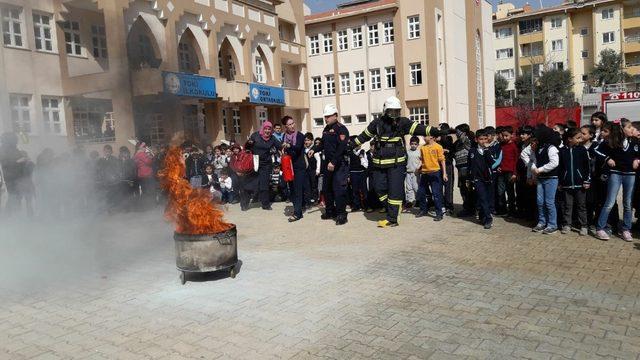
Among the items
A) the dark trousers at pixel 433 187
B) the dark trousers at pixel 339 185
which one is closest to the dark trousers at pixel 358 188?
the dark trousers at pixel 339 185

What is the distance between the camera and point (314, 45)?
41156mm

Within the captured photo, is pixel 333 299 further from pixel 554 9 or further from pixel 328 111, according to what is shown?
pixel 554 9

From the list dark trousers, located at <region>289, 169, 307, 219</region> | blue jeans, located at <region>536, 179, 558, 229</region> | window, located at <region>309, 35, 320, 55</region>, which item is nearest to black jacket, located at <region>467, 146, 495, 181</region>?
blue jeans, located at <region>536, 179, 558, 229</region>

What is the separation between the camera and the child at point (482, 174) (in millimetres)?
8125

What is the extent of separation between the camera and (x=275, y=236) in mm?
8102

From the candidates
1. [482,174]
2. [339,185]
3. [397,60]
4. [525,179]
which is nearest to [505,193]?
[525,179]

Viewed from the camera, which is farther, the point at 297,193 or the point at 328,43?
the point at 328,43

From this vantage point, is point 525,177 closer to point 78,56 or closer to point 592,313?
point 592,313

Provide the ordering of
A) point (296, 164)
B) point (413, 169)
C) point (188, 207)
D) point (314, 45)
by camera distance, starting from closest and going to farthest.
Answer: point (188, 207) < point (296, 164) < point (413, 169) < point (314, 45)

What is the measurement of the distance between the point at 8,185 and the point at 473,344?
25.8 feet

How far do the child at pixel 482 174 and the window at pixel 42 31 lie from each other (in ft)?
21.6

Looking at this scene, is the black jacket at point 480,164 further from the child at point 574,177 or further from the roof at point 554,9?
the roof at point 554,9

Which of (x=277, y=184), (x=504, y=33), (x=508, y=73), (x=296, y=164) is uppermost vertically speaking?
A: (x=504, y=33)

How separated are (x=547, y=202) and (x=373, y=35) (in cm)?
3303
